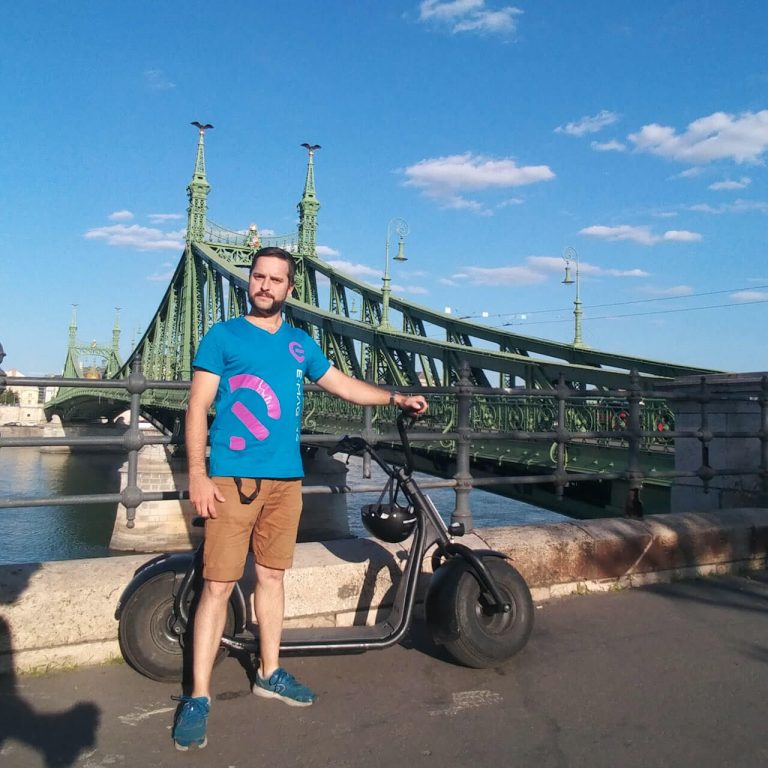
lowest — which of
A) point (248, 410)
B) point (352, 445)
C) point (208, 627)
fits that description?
point (208, 627)

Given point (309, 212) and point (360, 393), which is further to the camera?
point (309, 212)

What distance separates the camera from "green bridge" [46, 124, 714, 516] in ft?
32.5

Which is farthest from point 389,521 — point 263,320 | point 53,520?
point 53,520

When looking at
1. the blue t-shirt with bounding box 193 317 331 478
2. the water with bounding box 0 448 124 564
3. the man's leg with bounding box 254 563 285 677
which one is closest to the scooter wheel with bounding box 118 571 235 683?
the man's leg with bounding box 254 563 285 677

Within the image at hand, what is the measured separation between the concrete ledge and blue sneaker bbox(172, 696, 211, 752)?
677 mm

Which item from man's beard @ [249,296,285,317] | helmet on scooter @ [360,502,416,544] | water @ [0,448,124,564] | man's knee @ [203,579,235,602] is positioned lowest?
water @ [0,448,124,564]

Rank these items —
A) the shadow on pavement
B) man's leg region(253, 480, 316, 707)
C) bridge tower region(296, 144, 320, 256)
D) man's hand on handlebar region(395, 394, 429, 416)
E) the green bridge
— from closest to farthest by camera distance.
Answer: the shadow on pavement, man's leg region(253, 480, 316, 707), man's hand on handlebar region(395, 394, 429, 416), the green bridge, bridge tower region(296, 144, 320, 256)

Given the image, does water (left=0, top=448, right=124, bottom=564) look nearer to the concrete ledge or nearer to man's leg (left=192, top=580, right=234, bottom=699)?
the concrete ledge

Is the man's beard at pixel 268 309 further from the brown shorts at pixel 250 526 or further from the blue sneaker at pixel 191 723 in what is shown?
the blue sneaker at pixel 191 723

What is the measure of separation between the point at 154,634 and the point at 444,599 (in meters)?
1.08

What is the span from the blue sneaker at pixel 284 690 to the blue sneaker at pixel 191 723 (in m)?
0.26

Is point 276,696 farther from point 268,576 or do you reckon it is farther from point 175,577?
point 175,577

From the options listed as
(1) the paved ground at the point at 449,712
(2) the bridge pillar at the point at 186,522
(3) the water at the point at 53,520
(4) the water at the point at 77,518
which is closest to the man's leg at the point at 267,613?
(1) the paved ground at the point at 449,712

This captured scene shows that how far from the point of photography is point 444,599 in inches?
109
